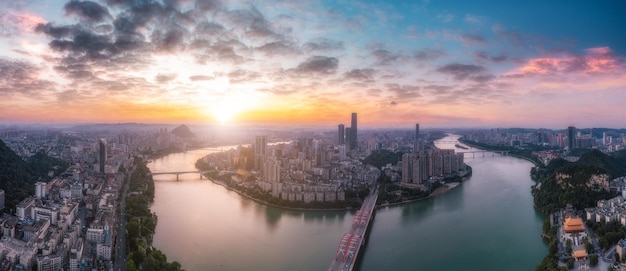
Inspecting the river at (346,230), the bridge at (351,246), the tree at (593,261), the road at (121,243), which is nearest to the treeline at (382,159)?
the river at (346,230)

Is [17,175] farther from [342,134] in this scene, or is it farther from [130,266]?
[342,134]

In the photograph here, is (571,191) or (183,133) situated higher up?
(183,133)

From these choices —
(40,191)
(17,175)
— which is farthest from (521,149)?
(17,175)

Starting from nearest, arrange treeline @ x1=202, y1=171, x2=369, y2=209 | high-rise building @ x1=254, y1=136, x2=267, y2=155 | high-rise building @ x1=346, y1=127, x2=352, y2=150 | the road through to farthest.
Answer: the road, treeline @ x1=202, y1=171, x2=369, y2=209, high-rise building @ x1=254, y1=136, x2=267, y2=155, high-rise building @ x1=346, y1=127, x2=352, y2=150

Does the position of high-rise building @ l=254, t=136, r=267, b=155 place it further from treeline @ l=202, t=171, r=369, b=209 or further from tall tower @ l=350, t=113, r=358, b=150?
tall tower @ l=350, t=113, r=358, b=150

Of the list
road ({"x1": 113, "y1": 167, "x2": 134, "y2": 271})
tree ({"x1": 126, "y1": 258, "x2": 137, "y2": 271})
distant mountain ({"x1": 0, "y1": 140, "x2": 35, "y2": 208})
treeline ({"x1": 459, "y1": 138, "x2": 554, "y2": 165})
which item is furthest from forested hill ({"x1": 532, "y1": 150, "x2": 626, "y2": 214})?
distant mountain ({"x1": 0, "y1": 140, "x2": 35, "y2": 208})

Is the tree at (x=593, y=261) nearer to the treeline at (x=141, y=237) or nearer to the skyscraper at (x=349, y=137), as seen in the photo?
the treeline at (x=141, y=237)
